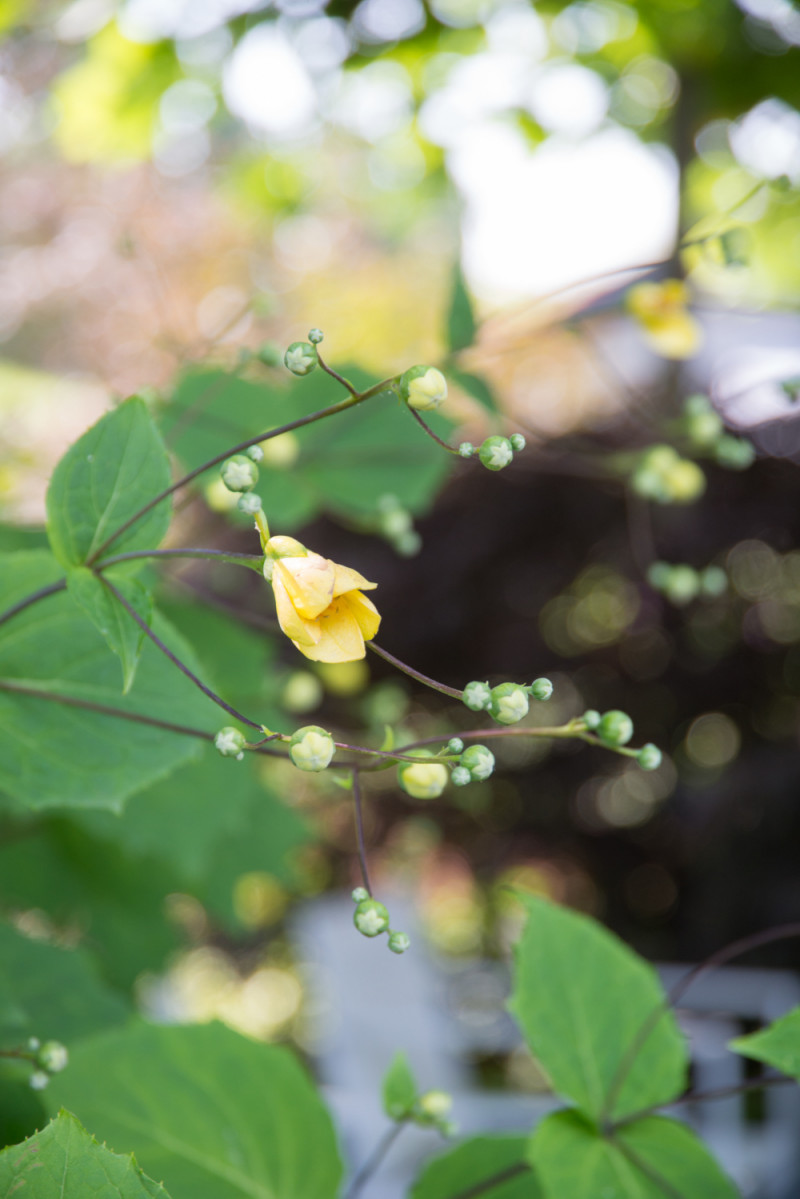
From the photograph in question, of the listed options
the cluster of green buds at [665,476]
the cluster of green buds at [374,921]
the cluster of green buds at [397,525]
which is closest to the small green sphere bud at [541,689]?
the cluster of green buds at [374,921]

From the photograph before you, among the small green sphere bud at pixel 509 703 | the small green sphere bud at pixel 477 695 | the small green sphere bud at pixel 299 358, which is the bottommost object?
the small green sphere bud at pixel 509 703

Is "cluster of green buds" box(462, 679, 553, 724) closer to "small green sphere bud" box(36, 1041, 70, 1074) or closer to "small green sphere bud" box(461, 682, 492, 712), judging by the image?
"small green sphere bud" box(461, 682, 492, 712)

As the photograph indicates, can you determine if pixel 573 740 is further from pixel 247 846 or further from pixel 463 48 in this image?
pixel 463 48

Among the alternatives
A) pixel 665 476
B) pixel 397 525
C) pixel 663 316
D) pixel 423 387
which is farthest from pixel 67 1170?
pixel 663 316

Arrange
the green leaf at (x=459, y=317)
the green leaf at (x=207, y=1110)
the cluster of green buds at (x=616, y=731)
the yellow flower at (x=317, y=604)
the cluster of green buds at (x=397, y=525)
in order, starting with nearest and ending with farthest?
the yellow flower at (x=317, y=604), the cluster of green buds at (x=616, y=731), the green leaf at (x=207, y=1110), the cluster of green buds at (x=397, y=525), the green leaf at (x=459, y=317)

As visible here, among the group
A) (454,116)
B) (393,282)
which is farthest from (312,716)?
(393,282)

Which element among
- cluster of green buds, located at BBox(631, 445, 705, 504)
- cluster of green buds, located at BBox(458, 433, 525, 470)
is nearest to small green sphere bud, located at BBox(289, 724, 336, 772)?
cluster of green buds, located at BBox(458, 433, 525, 470)

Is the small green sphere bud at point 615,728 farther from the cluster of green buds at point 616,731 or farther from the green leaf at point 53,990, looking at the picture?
the green leaf at point 53,990
